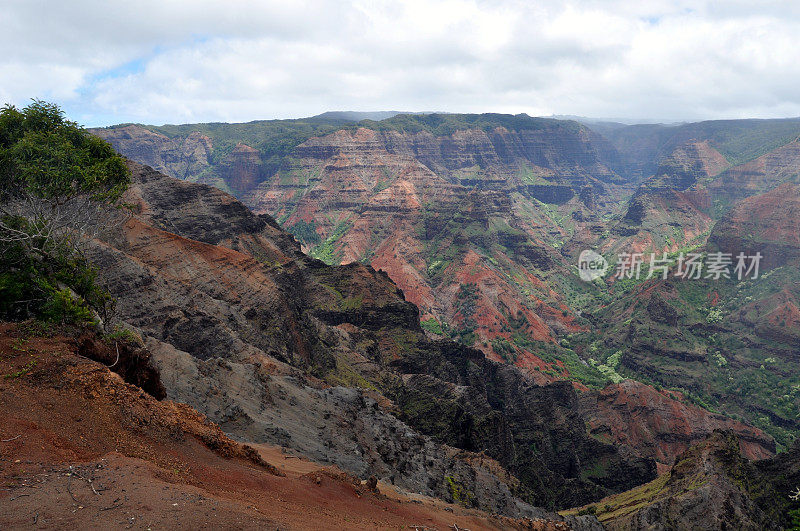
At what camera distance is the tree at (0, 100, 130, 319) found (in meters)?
23.3

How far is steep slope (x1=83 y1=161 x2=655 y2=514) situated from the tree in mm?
12406

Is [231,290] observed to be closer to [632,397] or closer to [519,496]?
[519,496]

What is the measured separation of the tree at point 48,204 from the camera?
76.5 feet

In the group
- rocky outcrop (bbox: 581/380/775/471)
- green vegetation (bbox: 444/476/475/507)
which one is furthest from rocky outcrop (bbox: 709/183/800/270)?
green vegetation (bbox: 444/476/475/507)

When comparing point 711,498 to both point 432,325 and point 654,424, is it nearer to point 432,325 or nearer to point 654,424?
point 654,424

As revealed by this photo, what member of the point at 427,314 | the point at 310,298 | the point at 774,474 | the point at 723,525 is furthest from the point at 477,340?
the point at 723,525

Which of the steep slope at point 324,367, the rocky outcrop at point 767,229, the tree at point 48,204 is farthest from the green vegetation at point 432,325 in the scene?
the tree at point 48,204

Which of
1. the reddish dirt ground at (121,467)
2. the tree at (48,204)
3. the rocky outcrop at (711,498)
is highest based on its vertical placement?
the tree at (48,204)

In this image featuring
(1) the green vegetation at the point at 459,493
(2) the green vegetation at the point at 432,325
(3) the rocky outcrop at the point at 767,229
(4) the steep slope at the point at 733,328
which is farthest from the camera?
(3) the rocky outcrop at the point at 767,229

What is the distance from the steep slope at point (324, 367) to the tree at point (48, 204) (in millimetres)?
12406

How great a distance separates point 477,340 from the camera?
440 ft

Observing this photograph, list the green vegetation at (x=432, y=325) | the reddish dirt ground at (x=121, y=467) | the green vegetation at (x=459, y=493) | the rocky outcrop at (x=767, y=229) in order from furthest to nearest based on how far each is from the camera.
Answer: the rocky outcrop at (x=767, y=229) → the green vegetation at (x=432, y=325) → the green vegetation at (x=459, y=493) → the reddish dirt ground at (x=121, y=467)

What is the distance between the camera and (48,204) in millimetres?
28328

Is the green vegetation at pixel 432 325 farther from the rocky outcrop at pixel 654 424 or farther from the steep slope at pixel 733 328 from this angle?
the steep slope at pixel 733 328
